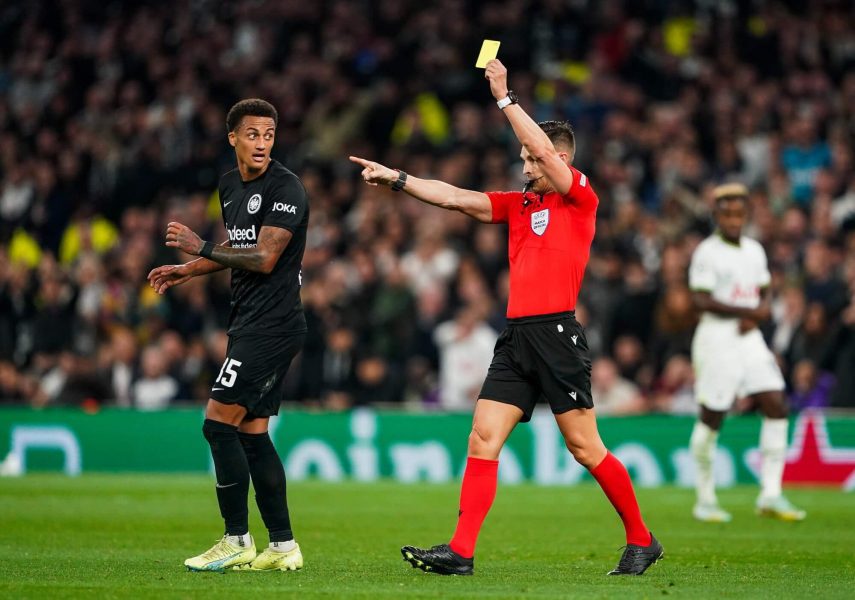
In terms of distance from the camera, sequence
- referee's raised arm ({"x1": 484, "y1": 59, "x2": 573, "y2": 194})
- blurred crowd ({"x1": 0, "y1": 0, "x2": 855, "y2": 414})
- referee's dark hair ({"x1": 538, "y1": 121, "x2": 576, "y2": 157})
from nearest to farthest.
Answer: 1. referee's raised arm ({"x1": 484, "y1": 59, "x2": 573, "y2": 194})
2. referee's dark hair ({"x1": 538, "y1": 121, "x2": 576, "y2": 157})
3. blurred crowd ({"x1": 0, "y1": 0, "x2": 855, "y2": 414})

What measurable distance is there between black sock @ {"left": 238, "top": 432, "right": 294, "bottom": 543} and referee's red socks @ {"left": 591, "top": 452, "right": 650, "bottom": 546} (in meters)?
1.88

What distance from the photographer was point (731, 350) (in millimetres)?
13367

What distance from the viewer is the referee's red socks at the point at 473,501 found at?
8695 mm

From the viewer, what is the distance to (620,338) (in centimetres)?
1867

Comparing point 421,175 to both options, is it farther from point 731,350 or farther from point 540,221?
point 540,221

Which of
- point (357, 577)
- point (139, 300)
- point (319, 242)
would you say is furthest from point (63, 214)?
point (357, 577)

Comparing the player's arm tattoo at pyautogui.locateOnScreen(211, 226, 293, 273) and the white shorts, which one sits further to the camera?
the white shorts

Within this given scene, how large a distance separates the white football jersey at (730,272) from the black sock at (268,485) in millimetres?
5405

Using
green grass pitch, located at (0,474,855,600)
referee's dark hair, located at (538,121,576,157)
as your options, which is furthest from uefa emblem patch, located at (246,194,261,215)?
green grass pitch, located at (0,474,855,600)

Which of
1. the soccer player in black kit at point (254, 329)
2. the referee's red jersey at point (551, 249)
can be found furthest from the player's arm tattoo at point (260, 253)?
the referee's red jersey at point (551, 249)

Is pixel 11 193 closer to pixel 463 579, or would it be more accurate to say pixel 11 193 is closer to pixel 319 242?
pixel 319 242

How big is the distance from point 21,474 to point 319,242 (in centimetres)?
551

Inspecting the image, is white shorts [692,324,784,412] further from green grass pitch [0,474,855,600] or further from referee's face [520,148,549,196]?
referee's face [520,148,549,196]

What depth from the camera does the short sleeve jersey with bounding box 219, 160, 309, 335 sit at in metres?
8.88
